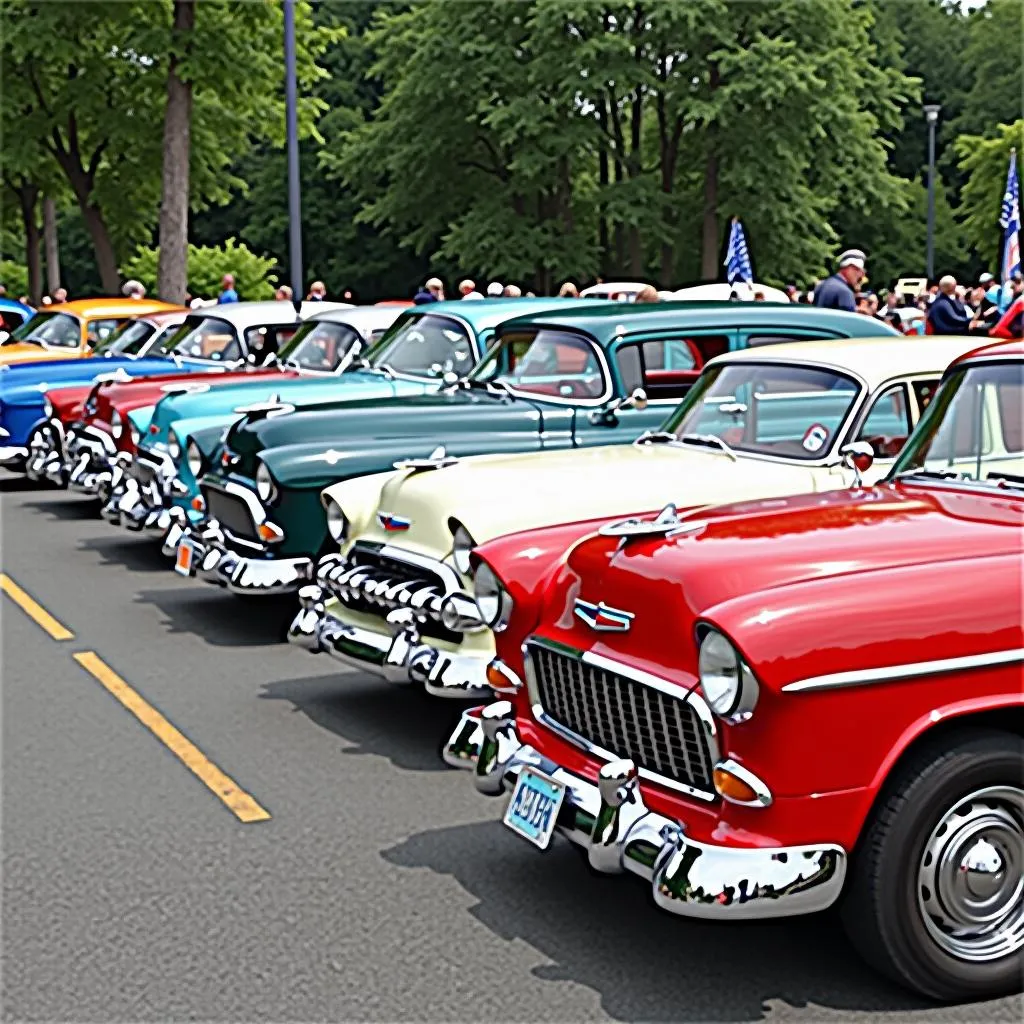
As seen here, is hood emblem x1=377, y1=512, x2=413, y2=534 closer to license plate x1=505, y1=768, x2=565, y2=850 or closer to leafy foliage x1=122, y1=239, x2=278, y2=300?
license plate x1=505, y1=768, x2=565, y2=850

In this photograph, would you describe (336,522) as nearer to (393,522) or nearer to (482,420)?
(393,522)

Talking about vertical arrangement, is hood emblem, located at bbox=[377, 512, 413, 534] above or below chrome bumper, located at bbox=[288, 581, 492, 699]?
above

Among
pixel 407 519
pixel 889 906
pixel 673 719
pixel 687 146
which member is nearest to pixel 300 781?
pixel 407 519

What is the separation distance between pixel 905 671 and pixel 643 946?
3.99 feet

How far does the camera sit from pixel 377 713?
7617mm

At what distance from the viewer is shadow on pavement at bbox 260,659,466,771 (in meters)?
6.98

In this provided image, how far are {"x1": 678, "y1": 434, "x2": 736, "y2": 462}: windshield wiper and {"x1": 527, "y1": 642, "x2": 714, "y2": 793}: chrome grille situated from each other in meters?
2.63

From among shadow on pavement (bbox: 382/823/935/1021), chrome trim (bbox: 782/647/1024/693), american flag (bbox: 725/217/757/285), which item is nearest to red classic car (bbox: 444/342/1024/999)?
chrome trim (bbox: 782/647/1024/693)

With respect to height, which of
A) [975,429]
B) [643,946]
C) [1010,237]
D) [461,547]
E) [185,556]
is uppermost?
[1010,237]

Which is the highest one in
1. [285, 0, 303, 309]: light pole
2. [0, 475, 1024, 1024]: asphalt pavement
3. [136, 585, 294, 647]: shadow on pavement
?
[285, 0, 303, 309]: light pole

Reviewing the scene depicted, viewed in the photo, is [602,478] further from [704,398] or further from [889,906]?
[889,906]

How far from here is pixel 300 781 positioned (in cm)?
652

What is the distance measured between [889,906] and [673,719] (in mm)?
716

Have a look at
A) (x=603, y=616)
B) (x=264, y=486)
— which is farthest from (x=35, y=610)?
(x=603, y=616)
